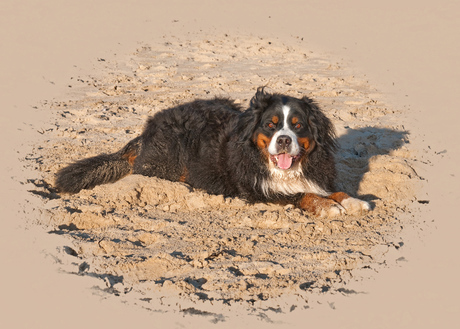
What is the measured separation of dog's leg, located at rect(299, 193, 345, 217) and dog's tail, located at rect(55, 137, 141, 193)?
2.37 meters

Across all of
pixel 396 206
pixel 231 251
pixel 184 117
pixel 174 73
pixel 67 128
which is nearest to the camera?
pixel 231 251

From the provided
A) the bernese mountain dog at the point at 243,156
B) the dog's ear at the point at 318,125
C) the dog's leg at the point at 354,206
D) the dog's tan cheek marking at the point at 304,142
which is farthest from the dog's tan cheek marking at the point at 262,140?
the dog's leg at the point at 354,206

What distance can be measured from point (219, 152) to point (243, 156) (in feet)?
1.58

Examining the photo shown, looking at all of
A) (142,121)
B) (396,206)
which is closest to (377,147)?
(396,206)

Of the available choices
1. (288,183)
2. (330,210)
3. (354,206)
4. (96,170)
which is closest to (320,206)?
(330,210)

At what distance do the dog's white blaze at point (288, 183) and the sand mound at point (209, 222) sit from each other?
0.84ft

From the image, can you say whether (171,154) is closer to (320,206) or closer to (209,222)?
(209,222)

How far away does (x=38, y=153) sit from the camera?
802 cm

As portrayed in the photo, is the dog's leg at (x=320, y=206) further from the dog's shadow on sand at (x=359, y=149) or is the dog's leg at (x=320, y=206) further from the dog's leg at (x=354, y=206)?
the dog's shadow on sand at (x=359, y=149)

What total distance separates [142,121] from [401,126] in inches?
173

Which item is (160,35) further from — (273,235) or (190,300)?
(190,300)

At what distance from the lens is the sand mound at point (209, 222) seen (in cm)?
458

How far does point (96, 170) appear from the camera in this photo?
22.3ft

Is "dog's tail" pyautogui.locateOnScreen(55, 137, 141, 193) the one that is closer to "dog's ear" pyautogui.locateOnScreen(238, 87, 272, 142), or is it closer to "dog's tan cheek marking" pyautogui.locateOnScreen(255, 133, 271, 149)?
"dog's ear" pyautogui.locateOnScreen(238, 87, 272, 142)
